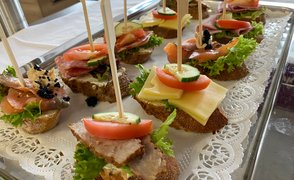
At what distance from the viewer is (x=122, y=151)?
1308mm

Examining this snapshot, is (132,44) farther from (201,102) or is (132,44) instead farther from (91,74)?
(201,102)

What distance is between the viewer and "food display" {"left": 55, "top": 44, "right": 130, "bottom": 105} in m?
2.09

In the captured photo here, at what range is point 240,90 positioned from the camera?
2.01 m

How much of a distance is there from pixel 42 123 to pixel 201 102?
3.02 feet

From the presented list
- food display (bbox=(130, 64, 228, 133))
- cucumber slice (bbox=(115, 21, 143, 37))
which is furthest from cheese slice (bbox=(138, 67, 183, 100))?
cucumber slice (bbox=(115, 21, 143, 37))

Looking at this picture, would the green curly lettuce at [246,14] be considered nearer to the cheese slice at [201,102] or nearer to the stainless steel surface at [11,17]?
the cheese slice at [201,102]

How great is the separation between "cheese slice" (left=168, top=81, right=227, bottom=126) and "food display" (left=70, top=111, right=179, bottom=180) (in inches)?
11.3

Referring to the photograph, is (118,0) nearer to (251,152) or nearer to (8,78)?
(8,78)

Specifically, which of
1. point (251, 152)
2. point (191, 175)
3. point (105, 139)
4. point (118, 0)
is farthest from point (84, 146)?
point (118, 0)

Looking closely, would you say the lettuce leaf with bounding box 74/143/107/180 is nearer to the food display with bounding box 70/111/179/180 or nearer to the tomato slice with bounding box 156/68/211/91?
the food display with bounding box 70/111/179/180

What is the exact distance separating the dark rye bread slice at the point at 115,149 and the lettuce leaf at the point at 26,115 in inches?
19.4

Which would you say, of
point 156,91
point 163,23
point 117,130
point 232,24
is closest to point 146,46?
point 163,23

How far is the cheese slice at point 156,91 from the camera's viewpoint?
1.73 metres

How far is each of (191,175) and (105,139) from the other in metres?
0.43
